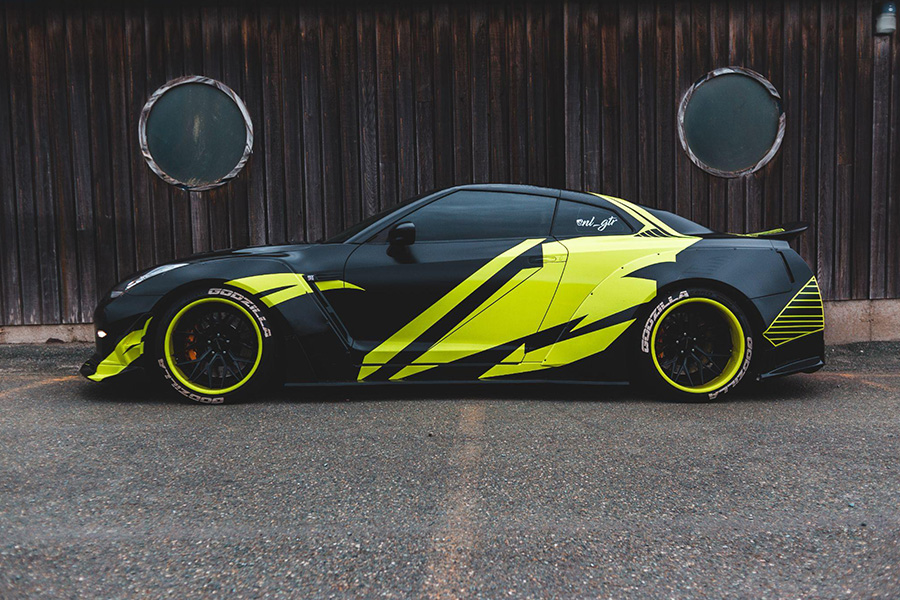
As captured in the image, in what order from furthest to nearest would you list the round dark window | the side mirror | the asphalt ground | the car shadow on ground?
1. the round dark window
2. the car shadow on ground
3. the side mirror
4. the asphalt ground

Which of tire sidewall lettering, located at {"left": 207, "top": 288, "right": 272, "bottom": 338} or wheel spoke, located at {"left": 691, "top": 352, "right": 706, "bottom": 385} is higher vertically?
tire sidewall lettering, located at {"left": 207, "top": 288, "right": 272, "bottom": 338}

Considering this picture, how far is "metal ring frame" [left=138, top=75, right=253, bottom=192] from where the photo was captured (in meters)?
6.02

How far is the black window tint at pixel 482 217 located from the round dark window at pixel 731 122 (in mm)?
2948

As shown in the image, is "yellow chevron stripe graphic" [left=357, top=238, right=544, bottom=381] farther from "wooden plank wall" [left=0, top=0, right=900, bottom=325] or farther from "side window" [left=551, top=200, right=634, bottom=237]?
"wooden plank wall" [left=0, top=0, right=900, bottom=325]

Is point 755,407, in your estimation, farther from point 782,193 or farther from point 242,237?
point 242,237

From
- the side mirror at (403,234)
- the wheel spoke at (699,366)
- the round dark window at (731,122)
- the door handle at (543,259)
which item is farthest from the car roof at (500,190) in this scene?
the round dark window at (731,122)

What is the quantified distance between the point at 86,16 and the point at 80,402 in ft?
13.4

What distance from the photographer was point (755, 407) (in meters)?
3.58

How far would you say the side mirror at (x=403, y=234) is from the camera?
3.67 m

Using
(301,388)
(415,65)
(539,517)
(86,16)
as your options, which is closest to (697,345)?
(539,517)

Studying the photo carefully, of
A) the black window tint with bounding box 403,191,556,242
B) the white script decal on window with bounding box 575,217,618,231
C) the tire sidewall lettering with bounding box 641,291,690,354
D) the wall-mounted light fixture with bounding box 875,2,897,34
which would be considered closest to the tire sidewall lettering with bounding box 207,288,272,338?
the black window tint with bounding box 403,191,556,242

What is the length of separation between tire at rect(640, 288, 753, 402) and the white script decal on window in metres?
0.54

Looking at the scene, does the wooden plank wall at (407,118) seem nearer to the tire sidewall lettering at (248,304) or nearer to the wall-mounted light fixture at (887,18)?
the wall-mounted light fixture at (887,18)

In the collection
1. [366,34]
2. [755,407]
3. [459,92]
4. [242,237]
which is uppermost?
[366,34]
